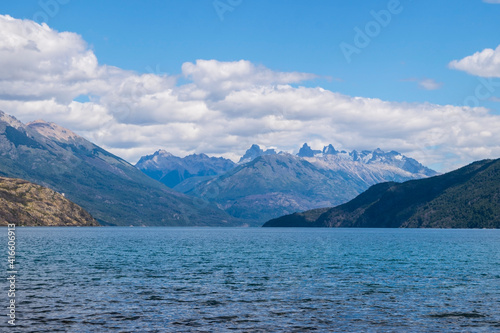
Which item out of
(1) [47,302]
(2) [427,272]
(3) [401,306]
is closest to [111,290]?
(1) [47,302]

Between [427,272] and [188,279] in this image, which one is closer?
[188,279]

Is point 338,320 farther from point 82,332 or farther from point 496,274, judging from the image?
point 496,274

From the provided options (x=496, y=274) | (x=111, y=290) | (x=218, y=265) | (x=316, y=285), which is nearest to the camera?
(x=111, y=290)

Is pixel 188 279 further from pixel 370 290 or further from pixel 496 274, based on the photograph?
pixel 496 274

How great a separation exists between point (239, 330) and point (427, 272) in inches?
Answer: 2638

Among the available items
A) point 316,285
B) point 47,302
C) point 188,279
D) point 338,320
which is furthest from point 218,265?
point 338,320

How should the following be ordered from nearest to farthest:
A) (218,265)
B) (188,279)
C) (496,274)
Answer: (188,279)
(496,274)
(218,265)

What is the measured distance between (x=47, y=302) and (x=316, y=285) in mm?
41758

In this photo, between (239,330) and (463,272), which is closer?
(239,330)

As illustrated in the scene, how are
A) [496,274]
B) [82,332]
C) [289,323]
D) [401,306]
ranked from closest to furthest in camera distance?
[82,332], [289,323], [401,306], [496,274]

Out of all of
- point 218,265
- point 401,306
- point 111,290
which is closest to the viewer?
point 401,306

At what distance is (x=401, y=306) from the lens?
6219cm

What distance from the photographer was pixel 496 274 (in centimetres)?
9906

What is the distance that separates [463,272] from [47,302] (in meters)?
83.0
